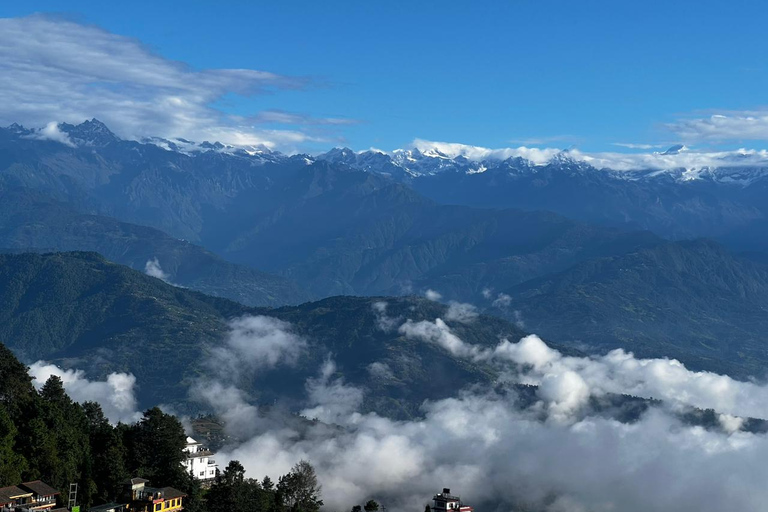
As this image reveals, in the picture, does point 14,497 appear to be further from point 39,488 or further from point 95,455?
point 95,455

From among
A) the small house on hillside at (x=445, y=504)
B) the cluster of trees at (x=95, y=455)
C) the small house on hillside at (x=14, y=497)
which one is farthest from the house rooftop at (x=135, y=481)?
the small house on hillside at (x=445, y=504)

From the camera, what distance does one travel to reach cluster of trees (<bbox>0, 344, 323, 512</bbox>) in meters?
138

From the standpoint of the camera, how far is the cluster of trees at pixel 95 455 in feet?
452

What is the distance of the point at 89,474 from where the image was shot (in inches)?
5581

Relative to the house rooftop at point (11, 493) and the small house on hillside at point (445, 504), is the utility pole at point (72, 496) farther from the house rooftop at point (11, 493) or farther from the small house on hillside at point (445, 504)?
the small house on hillside at point (445, 504)

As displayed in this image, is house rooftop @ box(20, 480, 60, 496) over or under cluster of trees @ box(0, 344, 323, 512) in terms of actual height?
under

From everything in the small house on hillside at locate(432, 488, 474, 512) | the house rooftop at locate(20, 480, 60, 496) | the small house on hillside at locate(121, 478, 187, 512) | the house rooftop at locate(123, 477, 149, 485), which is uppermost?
the house rooftop at locate(123, 477, 149, 485)

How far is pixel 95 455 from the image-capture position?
147m

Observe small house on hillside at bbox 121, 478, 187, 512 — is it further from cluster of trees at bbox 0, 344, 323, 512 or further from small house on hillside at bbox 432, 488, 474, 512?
small house on hillside at bbox 432, 488, 474, 512

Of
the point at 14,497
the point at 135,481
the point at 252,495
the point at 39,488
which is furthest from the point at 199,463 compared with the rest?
the point at 14,497

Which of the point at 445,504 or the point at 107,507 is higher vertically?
the point at 107,507

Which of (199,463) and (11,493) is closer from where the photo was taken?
(11,493)

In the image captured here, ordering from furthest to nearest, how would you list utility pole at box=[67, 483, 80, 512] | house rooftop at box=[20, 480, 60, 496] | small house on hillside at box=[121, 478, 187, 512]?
small house on hillside at box=[121, 478, 187, 512] → utility pole at box=[67, 483, 80, 512] → house rooftop at box=[20, 480, 60, 496]

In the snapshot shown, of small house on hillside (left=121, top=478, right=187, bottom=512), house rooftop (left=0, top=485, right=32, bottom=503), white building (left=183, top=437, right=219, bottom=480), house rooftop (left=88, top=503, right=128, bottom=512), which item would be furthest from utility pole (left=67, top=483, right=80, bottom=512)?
white building (left=183, top=437, right=219, bottom=480)
